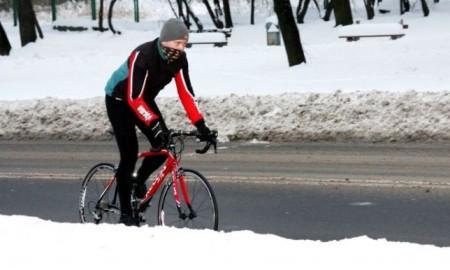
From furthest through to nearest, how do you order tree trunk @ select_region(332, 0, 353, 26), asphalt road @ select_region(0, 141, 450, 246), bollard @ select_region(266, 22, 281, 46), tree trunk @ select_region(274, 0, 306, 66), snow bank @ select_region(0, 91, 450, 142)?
tree trunk @ select_region(332, 0, 353, 26), bollard @ select_region(266, 22, 281, 46), tree trunk @ select_region(274, 0, 306, 66), snow bank @ select_region(0, 91, 450, 142), asphalt road @ select_region(0, 141, 450, 246)

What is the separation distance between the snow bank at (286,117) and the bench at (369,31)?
11231mm

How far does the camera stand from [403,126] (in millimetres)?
16297

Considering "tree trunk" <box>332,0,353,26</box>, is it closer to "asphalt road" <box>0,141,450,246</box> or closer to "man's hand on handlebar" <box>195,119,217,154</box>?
"asphalt road" <box>0,141,450,246</box>

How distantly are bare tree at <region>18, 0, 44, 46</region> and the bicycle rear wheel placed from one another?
93.6ft

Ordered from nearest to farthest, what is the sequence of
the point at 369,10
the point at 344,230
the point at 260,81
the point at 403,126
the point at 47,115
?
the point at 344,230
the point at 403,126
the point at 47,115
the point at 260,81
the point at 369,10

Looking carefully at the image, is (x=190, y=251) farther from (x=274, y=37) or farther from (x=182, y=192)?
(x=274, y=37)

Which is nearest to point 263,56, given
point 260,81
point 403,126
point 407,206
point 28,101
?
point 260,81

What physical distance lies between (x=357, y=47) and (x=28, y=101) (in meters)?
9.79

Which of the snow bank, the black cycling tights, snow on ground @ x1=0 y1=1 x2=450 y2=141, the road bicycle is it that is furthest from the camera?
snow on ground @ x1=0 y1=1 x2=450 y2=141

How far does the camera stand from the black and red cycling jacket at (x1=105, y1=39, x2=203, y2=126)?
7.79 metres

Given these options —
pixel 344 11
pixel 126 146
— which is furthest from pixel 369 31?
pixel 126 146

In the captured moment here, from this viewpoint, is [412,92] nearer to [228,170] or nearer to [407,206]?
[228,170]

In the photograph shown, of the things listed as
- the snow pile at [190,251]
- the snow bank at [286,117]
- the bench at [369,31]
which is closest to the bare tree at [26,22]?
the bench at [369,31]

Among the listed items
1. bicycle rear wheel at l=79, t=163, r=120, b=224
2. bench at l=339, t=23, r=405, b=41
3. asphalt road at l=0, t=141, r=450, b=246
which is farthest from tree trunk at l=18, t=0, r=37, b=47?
bicycle rear wheel at l=79, t=163, r=120, b=224
